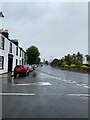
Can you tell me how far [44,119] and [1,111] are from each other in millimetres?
2057

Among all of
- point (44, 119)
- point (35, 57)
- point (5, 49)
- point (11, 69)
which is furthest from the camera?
point (35, 57)

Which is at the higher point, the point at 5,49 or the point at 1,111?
the point at 5,49

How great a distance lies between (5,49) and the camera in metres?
45.2

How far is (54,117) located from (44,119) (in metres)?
0.50

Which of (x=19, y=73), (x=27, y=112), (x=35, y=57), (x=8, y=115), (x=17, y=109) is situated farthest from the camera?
(x=35, y=57)

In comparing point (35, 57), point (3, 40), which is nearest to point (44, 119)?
point (3, 40)

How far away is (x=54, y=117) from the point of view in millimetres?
8969

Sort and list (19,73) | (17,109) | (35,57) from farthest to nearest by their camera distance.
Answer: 1. (35,57)
2. (19,73)
3. (17,109)

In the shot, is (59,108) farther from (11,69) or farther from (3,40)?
(11,69)

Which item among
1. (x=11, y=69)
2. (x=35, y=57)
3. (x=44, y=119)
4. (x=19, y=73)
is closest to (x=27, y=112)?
(x=44, y=119)

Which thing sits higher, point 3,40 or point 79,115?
point 3,40

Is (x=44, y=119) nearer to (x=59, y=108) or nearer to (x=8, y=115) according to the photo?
(x=8, y=115)

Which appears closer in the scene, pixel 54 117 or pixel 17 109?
pixel 54 117

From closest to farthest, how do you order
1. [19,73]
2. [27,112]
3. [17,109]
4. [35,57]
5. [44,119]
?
[44,119] → [27,112] → [17,109] → [19,73] → [35,57]
